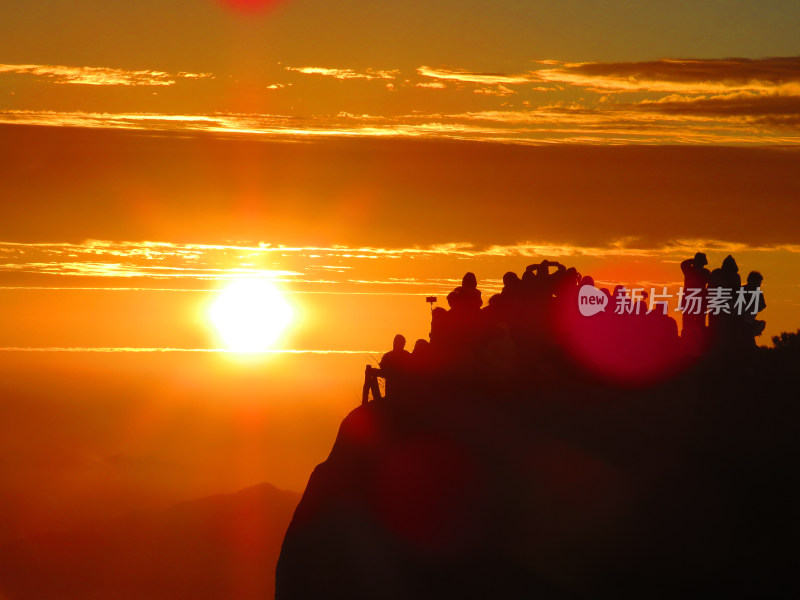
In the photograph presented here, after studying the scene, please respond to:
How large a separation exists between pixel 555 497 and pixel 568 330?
16.3 ft

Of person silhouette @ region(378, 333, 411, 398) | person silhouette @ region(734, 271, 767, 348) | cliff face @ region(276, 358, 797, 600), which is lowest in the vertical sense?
cliff face @ region(276, 358, 797, 600)

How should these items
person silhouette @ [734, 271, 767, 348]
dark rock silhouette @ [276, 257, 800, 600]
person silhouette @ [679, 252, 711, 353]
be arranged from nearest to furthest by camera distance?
dark rock silhouette @ [276, 257, 800, 600] < person silhouette @ [734, 271, 767, 348] < person silhouette @ [679, 252, 711, 353]

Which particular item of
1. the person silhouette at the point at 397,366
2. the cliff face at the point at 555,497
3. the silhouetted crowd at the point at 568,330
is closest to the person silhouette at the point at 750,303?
the silhouetted crowd at the point at 568,330

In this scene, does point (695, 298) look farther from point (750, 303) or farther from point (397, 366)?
point (397, 366)

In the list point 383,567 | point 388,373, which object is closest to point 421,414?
point 388,373

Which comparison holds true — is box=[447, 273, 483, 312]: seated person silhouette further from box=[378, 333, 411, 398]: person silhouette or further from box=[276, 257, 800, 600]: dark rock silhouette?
box=[378, 333, 411, 398]: person silhouette

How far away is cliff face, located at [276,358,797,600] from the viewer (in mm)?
25484

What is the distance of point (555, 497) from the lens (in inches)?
1072

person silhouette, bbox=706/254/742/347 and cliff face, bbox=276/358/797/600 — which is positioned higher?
person silhouette, bbox=706/254/742/347

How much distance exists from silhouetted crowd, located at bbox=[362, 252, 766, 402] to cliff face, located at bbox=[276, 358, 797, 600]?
0.67 m

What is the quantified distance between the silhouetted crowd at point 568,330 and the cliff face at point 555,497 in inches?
26.2

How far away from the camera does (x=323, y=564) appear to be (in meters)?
31.0

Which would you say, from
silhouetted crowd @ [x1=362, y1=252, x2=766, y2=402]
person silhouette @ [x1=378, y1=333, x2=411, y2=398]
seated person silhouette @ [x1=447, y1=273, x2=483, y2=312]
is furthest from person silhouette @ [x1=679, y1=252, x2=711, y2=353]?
person silhouette @ [x1=378, y1=333, x2=411, y2=398]

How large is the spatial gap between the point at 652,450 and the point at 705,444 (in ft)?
3.74
